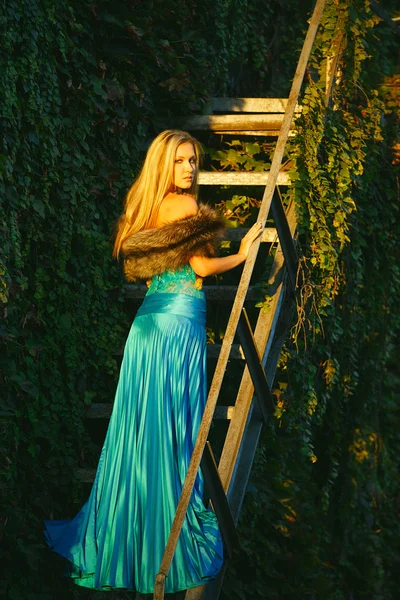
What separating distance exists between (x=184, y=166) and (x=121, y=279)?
0.92m

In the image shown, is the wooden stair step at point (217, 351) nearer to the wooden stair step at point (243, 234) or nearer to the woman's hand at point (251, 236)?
the wooden stair step at point (243, 234)

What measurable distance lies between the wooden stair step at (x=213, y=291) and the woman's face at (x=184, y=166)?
88 cm

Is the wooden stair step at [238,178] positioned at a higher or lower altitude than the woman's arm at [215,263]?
higher

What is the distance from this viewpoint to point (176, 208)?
413cm

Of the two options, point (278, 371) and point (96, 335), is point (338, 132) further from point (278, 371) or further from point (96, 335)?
point (96, 335)

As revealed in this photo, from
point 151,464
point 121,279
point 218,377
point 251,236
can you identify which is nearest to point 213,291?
point 121,279

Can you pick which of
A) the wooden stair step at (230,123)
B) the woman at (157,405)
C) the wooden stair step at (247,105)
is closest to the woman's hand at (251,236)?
the woman at (157,405)

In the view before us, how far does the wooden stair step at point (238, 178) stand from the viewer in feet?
16.6

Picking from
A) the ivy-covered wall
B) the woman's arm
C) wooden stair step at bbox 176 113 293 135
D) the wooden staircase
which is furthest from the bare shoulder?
wooden stair step at bbox 176 113 293 135

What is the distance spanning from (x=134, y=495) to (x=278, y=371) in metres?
1.68

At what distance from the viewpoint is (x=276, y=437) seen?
6391 millimetres

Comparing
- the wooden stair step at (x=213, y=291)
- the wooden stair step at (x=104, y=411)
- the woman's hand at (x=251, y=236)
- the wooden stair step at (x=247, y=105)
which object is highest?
the wooden stair step at (x=247, y=105)

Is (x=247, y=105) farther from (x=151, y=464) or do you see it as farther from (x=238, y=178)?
(x=151, y=464)

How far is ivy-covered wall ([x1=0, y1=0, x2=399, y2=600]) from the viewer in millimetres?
4145
